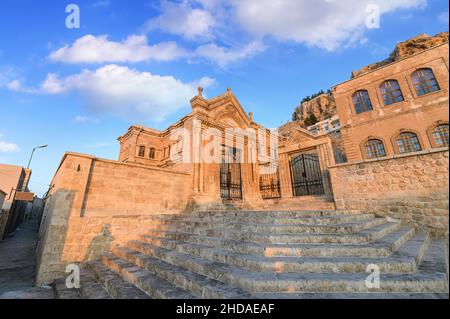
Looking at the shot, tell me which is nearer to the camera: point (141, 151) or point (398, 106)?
point (398, 106)

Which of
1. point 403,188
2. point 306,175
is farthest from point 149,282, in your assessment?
point 306,175

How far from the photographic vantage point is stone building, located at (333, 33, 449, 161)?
12.9 meters

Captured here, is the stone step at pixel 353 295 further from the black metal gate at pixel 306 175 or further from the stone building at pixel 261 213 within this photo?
the black metal gate at pixel 306 175

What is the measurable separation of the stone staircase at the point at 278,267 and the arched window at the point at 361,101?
14.4m

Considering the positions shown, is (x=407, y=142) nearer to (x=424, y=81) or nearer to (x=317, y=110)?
(x=424, y=81)

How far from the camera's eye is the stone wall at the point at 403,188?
5422 millimetres

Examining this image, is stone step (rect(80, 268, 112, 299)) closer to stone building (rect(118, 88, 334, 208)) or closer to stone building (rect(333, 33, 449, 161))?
stone building (rect(118, 88, 334, 208))

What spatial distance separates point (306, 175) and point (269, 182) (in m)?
3.13

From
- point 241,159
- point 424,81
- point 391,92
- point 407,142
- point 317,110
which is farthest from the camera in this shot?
point 317,110

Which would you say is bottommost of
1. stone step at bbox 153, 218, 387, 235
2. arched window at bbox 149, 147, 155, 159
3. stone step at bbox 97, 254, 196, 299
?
stone step at bbox 97, 254, 196, 299

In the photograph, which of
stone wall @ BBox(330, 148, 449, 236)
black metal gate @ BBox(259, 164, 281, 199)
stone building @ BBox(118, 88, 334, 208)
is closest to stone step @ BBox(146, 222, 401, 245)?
stone wall @ BBox(330, 148, 449, 236)

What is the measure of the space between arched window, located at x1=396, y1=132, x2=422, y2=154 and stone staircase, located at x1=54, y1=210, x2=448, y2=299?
12.5 m

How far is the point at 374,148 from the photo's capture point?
591 inches
